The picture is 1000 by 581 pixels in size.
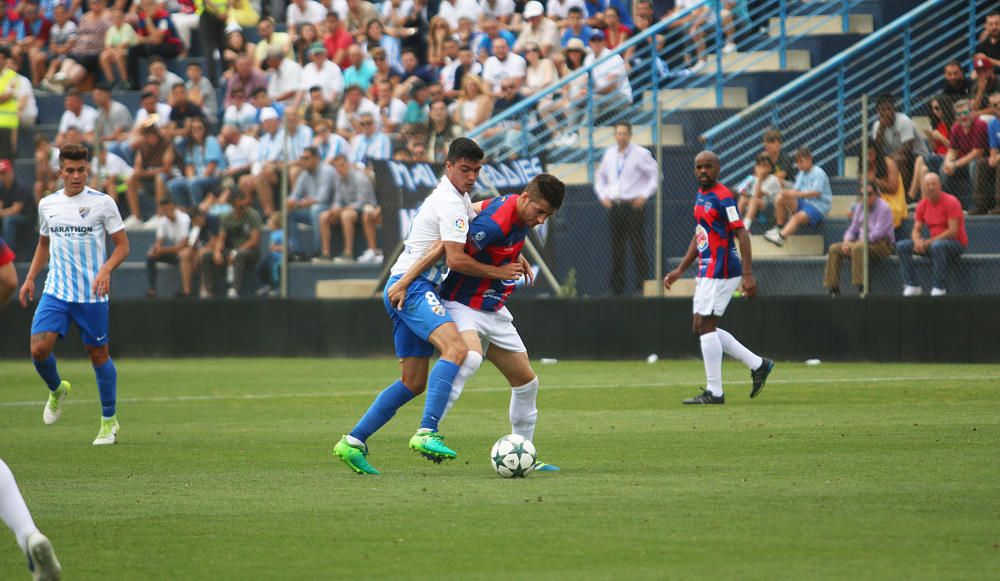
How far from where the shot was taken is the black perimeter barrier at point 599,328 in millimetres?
18531

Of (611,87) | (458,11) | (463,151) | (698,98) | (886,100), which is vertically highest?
(458,11)

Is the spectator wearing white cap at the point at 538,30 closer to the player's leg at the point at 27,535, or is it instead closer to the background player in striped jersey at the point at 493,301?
the background player in striped jersey at the point at 493,301

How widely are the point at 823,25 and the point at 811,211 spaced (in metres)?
6.08

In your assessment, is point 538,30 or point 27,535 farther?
point 538,30

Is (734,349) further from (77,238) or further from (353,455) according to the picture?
(353,455)

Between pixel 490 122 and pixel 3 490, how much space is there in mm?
17504

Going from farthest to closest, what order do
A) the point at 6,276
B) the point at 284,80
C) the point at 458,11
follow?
the point at 458,11 → the point at 284,80 → the point at 6,276

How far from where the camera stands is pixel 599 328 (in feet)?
67.9

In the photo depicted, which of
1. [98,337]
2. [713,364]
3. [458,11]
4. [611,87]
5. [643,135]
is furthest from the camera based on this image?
[458,11]

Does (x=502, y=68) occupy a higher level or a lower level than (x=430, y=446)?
higher

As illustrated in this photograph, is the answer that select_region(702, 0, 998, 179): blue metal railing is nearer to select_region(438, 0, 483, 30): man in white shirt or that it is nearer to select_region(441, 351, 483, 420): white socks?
select_region(438, 0, 483, 30): man in white shirt

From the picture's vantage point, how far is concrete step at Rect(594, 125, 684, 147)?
22677mm

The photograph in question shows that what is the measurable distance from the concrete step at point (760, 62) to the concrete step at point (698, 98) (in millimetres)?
348

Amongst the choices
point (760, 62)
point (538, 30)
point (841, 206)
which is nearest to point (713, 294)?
point (841, 206)
